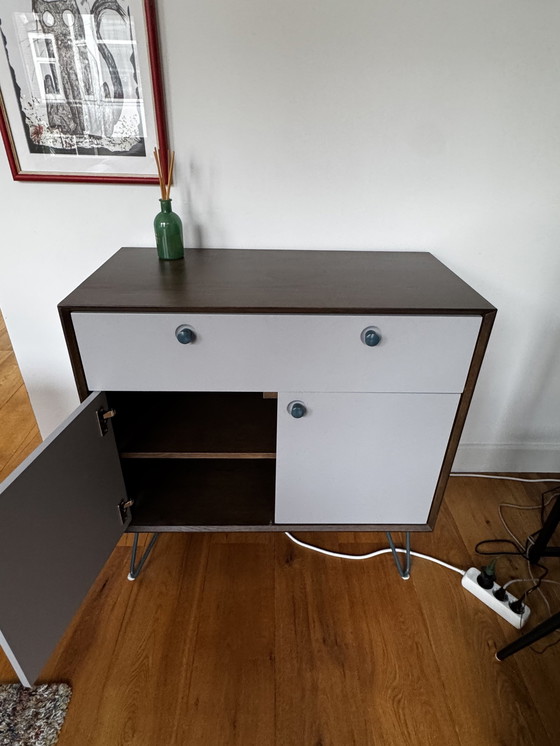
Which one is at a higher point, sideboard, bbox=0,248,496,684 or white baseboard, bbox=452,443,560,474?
sideboard, bbox=0,248,496,684

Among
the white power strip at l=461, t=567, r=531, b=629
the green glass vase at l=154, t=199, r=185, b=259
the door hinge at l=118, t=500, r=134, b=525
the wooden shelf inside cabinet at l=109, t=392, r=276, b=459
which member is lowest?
the white power strip at l=461, t=567, r=531, b=629

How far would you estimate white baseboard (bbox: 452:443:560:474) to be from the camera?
1640 millimetres

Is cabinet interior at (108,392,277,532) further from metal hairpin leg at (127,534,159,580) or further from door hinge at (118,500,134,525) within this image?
metal hairpin leg at (127,534,159,580)

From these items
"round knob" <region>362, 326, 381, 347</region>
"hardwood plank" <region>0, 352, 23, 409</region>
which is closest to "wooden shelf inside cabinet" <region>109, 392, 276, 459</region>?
"round knob" <region>362, 326, 381, 347</region>

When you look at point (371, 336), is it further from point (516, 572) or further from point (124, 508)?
A: point (516, 572)

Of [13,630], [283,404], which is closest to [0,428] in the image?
[13,630]

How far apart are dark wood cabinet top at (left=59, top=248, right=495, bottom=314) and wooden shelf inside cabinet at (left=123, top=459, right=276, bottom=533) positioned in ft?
1.82

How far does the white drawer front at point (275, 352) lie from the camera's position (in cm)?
89

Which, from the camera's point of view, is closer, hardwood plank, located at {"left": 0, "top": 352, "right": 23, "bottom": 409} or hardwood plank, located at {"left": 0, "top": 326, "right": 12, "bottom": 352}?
hardwood plank, located at {"left": 0, "top": 352, "right": 23, "bottom": 409}

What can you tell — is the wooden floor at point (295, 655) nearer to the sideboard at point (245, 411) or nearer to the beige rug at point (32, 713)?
the beige rug at point (32, 713)

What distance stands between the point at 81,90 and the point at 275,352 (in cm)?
82

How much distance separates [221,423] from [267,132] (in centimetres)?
77

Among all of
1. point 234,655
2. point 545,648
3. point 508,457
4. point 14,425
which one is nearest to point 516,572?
point 545,648

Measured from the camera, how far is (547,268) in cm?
131
